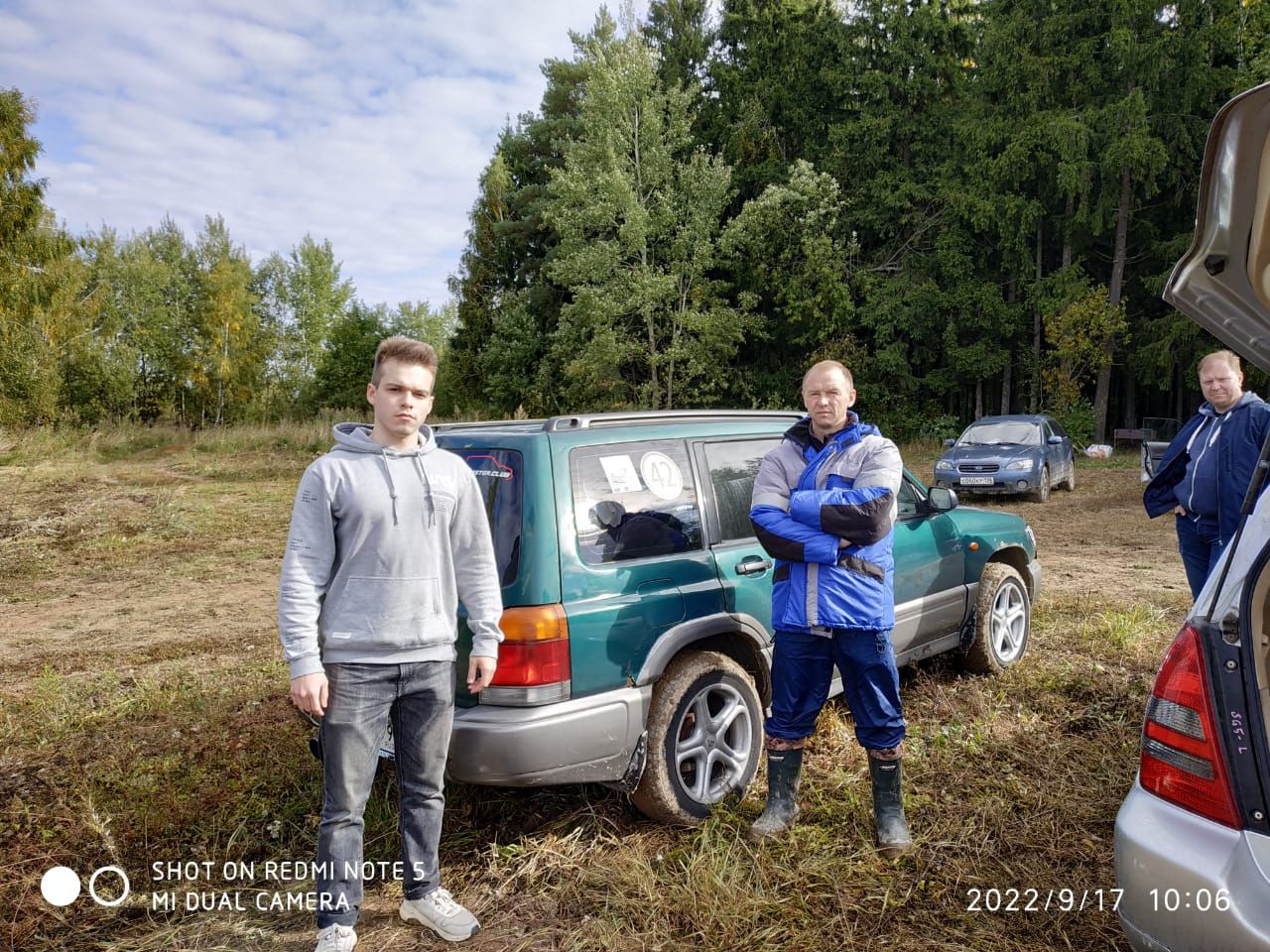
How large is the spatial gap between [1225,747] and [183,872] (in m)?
3.50

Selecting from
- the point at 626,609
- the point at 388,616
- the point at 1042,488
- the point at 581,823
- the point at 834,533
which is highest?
the point at 834,533

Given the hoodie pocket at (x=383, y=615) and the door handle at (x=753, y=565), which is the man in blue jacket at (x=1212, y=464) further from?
the hoodie pocket at (x=383, y=615)

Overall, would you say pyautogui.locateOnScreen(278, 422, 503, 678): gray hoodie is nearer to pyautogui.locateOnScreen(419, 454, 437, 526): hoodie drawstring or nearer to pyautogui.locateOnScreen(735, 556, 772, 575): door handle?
pyautogui.locateOnScreen(419, 454, 437, 526): hoodie drawstring

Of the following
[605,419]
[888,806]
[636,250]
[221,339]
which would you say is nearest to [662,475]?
[605,419]

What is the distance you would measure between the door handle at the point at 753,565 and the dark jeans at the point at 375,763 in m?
1.43

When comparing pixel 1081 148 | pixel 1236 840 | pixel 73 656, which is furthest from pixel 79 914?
pixel 1081 148

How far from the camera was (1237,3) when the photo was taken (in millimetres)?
22188

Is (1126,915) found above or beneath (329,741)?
beneath

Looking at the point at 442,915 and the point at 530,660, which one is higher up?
the point at 530,660

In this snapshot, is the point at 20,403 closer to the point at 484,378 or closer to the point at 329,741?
the point at 484,378

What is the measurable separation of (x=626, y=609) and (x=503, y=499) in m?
0.64

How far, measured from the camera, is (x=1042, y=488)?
14078mm

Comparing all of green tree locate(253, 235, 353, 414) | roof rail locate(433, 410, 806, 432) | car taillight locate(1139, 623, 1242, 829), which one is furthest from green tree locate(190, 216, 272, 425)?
car taillight locate(1139, 623, 1242, 829)

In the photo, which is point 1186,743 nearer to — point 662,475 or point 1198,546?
point 662,475
